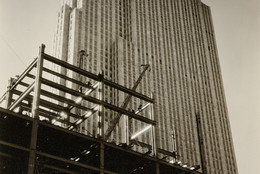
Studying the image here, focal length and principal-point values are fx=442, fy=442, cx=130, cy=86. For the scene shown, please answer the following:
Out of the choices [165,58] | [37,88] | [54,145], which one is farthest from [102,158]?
[165,58]

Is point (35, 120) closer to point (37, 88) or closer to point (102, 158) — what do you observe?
point (37, 88)

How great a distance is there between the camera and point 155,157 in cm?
2706

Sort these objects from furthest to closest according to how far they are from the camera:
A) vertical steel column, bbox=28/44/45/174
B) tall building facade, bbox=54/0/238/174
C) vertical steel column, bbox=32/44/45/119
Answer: tall building facade, bbox=54/0/238/174
vertical steel column, bbox=32/44/45/119
vertical steel column, bbox=28/44/45/174

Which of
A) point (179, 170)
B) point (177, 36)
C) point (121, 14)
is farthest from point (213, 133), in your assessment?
point (179, 170)

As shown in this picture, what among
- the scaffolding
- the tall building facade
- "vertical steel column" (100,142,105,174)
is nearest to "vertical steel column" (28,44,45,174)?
the scaffolding

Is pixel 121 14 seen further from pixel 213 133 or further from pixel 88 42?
pixel 213 133

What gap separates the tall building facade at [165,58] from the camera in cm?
13606

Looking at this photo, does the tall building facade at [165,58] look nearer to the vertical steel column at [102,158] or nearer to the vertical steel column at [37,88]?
the vertical steel column at [37,88]

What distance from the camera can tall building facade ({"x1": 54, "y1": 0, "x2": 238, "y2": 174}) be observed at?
13606 centimetres

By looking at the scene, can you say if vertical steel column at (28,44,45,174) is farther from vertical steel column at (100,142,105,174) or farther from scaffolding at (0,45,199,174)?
vertical steel column at (100,142,105,174)

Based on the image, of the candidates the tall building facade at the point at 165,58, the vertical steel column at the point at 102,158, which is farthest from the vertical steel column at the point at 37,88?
the tall building facade at the point at 165,58

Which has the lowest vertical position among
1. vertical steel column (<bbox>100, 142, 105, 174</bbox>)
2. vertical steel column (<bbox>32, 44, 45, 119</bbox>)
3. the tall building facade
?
vertical steel column (<bbox>100, 142, 105, 174</bbox>)

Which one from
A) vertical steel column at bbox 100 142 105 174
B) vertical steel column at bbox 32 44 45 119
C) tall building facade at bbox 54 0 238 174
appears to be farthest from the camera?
tall building facade at bbox 54 0 238 174

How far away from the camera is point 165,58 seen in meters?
158
